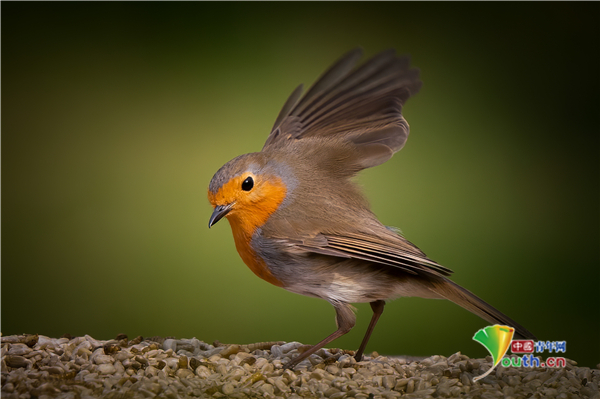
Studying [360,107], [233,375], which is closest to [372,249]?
[233,375]

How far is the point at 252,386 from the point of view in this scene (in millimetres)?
1855

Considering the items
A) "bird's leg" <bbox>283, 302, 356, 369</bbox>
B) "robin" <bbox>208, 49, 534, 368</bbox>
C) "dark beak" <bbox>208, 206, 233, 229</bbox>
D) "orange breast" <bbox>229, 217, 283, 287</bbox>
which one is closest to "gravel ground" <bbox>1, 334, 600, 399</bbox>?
"bird's leg" <bbox>283, 302, 356, 369</bbox>

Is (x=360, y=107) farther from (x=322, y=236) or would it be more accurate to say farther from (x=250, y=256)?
(x=250, y=256)

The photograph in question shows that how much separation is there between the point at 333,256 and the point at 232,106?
1.51 meters

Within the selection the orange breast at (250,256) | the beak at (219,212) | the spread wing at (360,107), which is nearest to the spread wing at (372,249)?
the orange breast at (250,256)

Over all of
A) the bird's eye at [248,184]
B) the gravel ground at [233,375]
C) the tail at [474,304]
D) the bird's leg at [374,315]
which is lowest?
the gravel ground at [233,375]

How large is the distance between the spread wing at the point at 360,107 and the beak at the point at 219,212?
1.96 feet

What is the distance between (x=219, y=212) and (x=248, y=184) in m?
0.16

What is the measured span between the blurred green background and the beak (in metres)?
0.97

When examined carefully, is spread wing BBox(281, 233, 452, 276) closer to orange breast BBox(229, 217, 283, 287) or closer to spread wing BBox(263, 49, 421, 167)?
orange breast BBox(229, 217, 283, 287)

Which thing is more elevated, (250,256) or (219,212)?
(219,212)

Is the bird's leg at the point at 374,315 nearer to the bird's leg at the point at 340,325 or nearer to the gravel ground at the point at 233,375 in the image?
the gravel ground at the point at 233,375

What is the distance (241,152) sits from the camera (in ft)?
10.4

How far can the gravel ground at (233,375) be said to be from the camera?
177 centimetres
